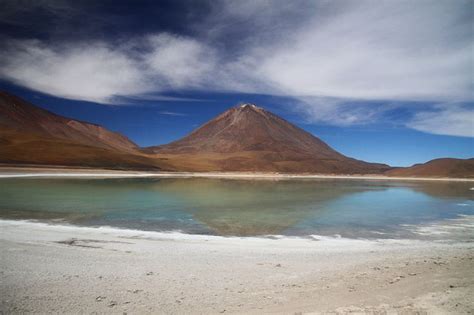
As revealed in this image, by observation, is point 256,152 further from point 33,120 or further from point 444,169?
point 33,120

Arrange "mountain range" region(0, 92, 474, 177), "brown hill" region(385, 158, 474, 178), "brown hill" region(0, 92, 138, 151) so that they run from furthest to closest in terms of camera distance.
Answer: "brown hill" region(0, 92, 138, 151) → "brown hill" region(385, 158, 474, 178) → "mountain range" region(0, 92, 474, 177)

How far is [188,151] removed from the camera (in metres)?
167

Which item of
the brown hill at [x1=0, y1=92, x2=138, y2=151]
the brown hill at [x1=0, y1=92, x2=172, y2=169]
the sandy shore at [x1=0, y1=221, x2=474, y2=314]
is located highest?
the brown hill at [x1=0, y1=92, x2=138, y2=151]

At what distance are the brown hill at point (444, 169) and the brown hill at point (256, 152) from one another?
20.9 meters

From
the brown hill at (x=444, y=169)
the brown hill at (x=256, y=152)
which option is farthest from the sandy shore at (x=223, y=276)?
the brown hill at (x=256, y=152)

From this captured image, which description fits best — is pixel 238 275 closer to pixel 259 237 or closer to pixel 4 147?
pixel 259 237

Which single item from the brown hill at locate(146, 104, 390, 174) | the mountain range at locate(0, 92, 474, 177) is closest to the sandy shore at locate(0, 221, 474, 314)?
the mountain range at locate(0, 92, 474, 177)

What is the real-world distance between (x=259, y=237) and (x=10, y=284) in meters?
6.93

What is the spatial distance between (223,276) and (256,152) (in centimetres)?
13207

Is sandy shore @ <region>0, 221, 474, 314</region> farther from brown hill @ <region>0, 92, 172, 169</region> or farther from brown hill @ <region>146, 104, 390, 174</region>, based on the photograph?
brown hill @ <region>146, 104, 390, 174</region>

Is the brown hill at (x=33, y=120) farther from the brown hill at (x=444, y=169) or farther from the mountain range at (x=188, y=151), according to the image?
the brown hill at (x=444, y=169)

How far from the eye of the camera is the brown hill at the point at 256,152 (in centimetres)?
11150

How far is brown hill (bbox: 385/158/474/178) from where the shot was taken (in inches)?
3157

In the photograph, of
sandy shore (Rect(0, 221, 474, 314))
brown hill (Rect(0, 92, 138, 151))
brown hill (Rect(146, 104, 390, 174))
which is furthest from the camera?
brown hill (Rect(0, 92, 138, 151))
